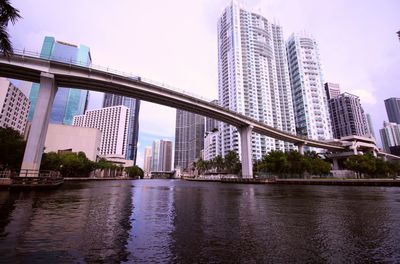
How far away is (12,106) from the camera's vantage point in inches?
4205

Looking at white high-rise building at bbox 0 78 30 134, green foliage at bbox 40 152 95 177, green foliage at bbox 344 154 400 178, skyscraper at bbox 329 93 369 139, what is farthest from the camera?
skyscraper at bbox 329 93 369 139

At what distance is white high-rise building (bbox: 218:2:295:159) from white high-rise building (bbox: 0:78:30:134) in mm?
120039

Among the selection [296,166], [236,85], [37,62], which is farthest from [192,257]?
[236,85]

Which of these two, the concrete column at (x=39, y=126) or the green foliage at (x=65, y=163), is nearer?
the concrete column at (x=39, y=126)

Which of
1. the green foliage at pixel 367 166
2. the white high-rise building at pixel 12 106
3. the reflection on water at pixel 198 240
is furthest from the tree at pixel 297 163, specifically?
the white high-rise building at pixel 12 106

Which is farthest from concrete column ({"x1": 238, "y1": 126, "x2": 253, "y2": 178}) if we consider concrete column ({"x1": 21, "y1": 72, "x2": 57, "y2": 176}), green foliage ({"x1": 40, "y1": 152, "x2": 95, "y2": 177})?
green foliage ({"x1": 40, "y1": 152, "x2": 95, "y2": 177})

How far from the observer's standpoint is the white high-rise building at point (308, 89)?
157 metres

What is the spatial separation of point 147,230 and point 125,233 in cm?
97

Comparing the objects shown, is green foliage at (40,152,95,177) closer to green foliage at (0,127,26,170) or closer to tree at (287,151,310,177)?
green foliage at (0,127,26,170)

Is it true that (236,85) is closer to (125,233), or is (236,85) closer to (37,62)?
(37,62)

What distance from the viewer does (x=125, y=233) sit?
8703 mm

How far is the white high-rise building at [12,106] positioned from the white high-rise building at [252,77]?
120039mm

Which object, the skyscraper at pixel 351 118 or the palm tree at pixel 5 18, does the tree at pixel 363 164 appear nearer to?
the palm tree at pixel 5 18

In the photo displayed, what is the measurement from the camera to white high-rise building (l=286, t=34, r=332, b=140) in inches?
6176
